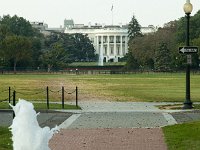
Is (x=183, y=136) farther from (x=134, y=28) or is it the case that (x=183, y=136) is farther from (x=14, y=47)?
(x=134, y=28)

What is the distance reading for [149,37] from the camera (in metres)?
117

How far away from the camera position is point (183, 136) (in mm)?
13164

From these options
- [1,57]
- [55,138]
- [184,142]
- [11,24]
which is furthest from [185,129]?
[11,24]

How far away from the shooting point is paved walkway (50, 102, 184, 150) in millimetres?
12052

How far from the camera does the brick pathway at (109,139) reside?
38.8 feet

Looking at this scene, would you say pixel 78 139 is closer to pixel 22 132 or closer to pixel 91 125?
pixel 91 125

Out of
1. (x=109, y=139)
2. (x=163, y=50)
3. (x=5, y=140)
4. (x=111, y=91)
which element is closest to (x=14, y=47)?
(x=163, y=50)

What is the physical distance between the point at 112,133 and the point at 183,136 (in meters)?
2.21

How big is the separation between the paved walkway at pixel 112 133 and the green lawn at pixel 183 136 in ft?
0.69

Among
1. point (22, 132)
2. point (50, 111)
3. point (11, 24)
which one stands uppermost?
point (11, 24)

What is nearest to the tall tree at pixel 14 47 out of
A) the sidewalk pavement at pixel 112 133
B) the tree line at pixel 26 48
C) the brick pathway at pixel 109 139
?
the tree line at pixel 26 48

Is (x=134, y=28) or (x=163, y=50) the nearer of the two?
(x=163, y=50)

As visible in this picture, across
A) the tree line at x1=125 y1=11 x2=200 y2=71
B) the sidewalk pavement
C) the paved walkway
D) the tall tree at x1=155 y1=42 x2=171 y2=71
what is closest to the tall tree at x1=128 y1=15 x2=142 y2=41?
the tree line at x1=125 y1=11 x2=200 y2=71

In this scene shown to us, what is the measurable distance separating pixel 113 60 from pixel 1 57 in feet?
290
